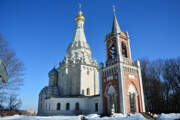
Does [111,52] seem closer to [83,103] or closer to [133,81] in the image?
[133,81]

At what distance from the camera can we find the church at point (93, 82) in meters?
24.9

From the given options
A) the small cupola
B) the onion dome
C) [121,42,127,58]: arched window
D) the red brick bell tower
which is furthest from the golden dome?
[121,42,127,58]: arched window

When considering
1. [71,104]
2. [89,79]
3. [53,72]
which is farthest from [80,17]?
[71,104]

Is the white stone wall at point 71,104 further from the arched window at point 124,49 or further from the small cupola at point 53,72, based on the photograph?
the arched window at point 124,49

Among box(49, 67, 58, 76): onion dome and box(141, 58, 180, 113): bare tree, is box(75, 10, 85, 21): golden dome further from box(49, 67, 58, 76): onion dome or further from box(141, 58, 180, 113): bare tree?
box(141, 58, 180, 113): bare tree

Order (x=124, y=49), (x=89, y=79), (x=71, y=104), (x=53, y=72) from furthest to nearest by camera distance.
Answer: (x=53, y=72)
(x=89, y=79)
(x=71, y=104)
(x=124, y=49)

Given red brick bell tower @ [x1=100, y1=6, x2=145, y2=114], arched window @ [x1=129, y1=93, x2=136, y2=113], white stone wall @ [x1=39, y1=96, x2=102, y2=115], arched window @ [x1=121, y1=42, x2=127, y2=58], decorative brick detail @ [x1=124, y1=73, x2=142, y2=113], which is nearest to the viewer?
red brick bell tower @ [x1=100, y1=6, x2=145, y2=114]

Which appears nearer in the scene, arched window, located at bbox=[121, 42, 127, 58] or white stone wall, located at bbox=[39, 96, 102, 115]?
arched window, located at bbox=[121, 42, 127, 58]

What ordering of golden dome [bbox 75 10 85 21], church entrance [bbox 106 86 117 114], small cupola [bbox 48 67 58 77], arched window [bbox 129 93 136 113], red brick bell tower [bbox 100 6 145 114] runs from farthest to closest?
golden dome [bbox 75 10 85 21] → small cupola [bbox 48 67 58 77] → arched window [bbox 129 93 136 113] → church entrance [bbox 106 86 117 114] → red brick bell tower [bbox 100 6 145 114]

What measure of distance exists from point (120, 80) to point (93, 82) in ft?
51.5

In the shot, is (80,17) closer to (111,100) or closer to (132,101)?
(111,100)

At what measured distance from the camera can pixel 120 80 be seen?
24.3 m

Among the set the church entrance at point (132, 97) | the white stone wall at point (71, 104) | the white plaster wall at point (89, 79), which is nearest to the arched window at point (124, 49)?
the church entrance at point (132, 97)

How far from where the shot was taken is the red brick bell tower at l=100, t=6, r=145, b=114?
24.0 metres
